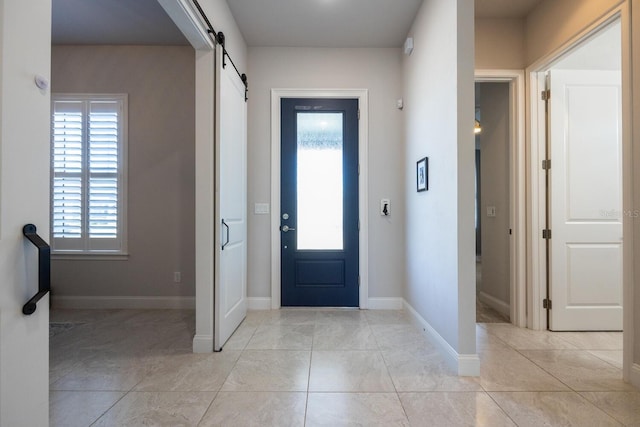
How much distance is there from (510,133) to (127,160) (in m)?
4.02

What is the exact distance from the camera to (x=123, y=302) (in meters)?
3.54

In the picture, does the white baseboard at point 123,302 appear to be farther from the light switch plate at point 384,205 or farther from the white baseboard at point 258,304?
the light switch plate at point 384,205

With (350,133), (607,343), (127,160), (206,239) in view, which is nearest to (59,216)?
(127,160)

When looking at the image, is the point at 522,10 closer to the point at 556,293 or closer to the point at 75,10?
the point at 556,293

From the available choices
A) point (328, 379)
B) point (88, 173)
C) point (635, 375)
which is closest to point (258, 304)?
point (328, 379)

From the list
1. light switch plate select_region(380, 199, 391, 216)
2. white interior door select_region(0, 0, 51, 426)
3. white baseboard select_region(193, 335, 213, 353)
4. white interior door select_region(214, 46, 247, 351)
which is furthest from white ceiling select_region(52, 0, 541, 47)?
white baseboard select_region(193, 335, 213, 353)

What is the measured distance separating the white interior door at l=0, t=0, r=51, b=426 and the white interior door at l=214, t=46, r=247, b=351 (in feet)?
4.91

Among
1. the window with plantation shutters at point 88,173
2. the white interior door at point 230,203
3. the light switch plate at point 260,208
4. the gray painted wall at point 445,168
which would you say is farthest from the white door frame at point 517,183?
the window with plantation shutters at point 88,173

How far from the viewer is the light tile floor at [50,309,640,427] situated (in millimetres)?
1649

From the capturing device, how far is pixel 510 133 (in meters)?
3.07

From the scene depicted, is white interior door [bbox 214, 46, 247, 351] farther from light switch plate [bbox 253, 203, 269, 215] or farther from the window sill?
the window sill

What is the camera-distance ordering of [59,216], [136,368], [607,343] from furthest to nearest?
[59,216] → [607,343] → [136,368]

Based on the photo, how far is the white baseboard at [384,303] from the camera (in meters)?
3.49

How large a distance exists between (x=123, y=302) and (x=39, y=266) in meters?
3.08
